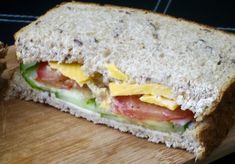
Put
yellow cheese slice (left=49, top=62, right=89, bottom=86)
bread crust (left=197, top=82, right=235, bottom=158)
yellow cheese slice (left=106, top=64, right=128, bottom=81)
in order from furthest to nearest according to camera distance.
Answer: yellow cheese slice (left=49, top=62, right=89, bottom=86) → yellow cheese slice (left=106, top=64, right=128, bottom=81) → bread crust (left=197, top=82, right=235, bottom=158)

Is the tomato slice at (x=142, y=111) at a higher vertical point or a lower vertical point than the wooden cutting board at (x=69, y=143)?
higher

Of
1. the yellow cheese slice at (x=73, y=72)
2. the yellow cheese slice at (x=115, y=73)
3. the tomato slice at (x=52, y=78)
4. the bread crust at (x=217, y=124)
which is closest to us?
the bread crust at (x=217, y=124)

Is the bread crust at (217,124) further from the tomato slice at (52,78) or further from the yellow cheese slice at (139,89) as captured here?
the tomato slice at (52,78)

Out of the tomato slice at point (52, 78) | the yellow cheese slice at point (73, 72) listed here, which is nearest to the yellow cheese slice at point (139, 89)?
the yellow cheese slice at point (73, 72)

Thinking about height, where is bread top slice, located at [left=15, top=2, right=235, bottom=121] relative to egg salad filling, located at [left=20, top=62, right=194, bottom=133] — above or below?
above

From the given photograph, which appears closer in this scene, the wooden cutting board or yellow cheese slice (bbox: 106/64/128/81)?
the wooden cutting board

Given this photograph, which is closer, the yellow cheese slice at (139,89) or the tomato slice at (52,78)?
the yellow cheese slice at (139,89)

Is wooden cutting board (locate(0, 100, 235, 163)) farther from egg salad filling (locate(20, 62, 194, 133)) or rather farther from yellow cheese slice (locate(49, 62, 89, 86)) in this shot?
yellow cheese slice (locate(49, 62, 89, 86))

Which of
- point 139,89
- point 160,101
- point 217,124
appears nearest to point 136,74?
point 139,89

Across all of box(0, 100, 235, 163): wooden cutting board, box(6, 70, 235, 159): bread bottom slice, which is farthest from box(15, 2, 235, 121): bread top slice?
box(0, 100, 235, 163): wooden cutting board
